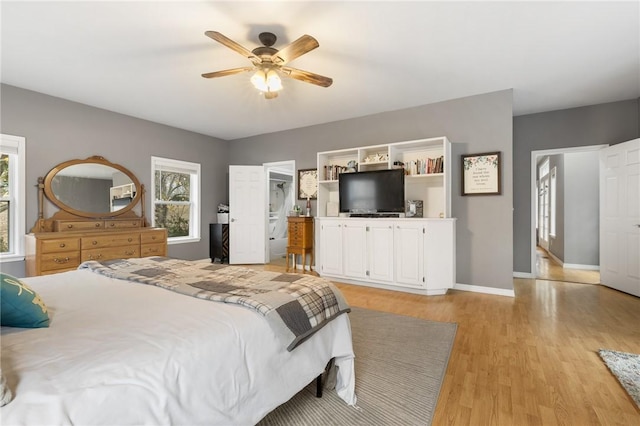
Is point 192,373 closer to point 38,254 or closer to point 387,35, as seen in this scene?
point 387,35

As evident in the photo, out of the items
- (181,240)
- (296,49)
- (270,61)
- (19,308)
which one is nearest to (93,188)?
(181,240)

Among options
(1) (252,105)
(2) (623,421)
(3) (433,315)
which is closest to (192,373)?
(2) (623,421)

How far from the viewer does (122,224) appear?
14.9 ft

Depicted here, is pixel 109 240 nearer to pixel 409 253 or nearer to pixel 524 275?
pixel 409 253

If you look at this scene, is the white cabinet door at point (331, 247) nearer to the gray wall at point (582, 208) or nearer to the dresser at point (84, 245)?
the dresser at point (84, 245)

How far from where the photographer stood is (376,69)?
3.22 meters

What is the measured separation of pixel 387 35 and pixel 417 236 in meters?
2.27

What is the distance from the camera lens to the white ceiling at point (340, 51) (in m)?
2.29

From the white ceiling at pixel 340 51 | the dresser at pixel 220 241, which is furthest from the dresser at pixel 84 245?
the white ceiling at pixel 340 51

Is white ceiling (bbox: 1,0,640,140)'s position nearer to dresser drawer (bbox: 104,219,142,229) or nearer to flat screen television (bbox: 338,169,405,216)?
flat screen television (bbox: 338,169,405,216)

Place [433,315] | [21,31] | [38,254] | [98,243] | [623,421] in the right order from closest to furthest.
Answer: [623,421] → [21,31] → [433,315] → [38,254] → [98,243]

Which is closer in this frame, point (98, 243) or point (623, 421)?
point (623, 421)

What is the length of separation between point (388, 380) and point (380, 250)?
224 cm

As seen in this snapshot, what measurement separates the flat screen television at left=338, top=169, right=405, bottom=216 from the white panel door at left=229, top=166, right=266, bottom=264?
205 centimetres
